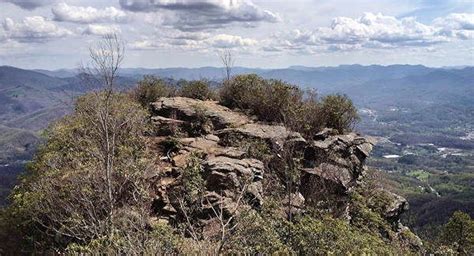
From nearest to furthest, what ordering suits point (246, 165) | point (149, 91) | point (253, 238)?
1. point (253, 238)
2. point (246, 165)
3. point (149, 91)

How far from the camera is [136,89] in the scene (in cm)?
3591

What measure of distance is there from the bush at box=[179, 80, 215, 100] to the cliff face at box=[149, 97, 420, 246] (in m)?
4.55

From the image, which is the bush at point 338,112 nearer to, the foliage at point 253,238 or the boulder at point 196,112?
the boulder at point 196,112

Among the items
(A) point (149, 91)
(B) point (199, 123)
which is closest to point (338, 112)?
(B) point (199, 123)

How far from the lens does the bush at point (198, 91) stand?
3628 centimetres

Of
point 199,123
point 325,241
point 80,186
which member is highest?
point 199,123

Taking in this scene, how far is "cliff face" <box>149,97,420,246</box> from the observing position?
21203 millimetres

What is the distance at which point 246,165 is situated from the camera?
908 inches

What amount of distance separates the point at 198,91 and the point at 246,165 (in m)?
14.6

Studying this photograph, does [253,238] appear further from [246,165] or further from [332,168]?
[332,168]

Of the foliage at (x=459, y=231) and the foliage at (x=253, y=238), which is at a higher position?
the foliage at (x=253, y=238)

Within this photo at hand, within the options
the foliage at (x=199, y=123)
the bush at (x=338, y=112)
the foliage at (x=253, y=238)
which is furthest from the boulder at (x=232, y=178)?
the bush at (x=338, y=112)

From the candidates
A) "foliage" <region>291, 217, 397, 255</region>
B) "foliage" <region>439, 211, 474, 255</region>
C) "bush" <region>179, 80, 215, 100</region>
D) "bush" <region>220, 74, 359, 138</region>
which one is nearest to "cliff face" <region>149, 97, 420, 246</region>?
"bush" <region>220, 74, 359, 138</region>

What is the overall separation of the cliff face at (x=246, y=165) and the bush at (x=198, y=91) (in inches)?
179
